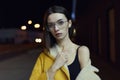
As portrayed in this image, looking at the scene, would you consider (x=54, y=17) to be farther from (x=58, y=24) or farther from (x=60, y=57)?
(x=60, y=57)

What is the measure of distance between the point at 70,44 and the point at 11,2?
25578mm

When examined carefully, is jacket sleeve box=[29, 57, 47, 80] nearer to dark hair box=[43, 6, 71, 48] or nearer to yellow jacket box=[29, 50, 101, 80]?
yellow jacket box=[29, 50, 101, 80]

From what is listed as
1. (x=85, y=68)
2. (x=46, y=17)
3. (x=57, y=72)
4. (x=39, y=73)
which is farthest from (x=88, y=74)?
(x=46, y=17)

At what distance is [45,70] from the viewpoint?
2.01 metres

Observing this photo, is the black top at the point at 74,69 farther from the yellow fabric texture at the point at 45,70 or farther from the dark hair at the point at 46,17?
the dark hair at the point at 46,17

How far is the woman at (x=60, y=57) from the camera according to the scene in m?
1.99

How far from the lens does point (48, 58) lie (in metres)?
2.01

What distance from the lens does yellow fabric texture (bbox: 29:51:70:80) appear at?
1.98m

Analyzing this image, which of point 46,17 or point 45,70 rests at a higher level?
point 46,17

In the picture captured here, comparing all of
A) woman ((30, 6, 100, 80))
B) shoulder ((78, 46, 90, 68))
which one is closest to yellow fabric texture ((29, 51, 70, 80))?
woman ((30, 6, 100, 80))

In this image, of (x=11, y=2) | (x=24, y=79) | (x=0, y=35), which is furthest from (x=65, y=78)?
(x=0, y=35)

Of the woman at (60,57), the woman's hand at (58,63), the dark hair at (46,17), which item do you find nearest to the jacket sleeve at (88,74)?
the woman at (60,57)

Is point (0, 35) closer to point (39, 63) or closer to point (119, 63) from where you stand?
point (119, 63)

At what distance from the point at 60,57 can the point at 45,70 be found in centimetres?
11
